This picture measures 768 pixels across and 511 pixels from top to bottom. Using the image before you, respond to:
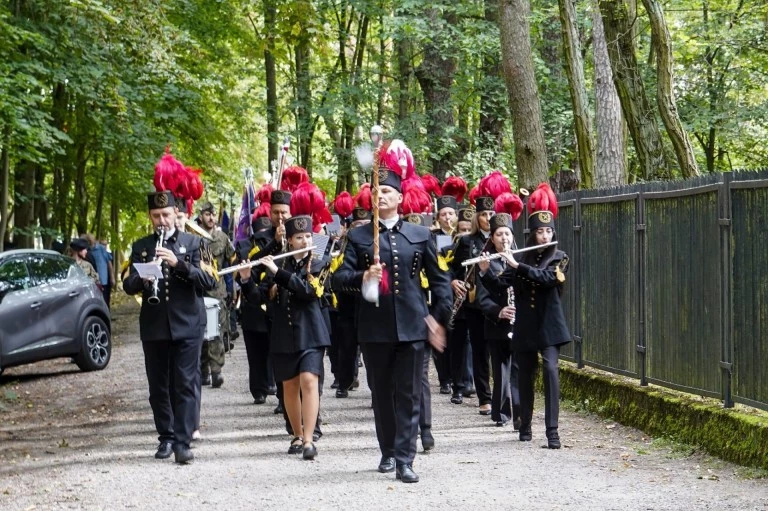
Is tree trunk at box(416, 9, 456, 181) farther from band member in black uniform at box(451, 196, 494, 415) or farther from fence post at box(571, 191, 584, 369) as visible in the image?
band member in black uniform at box(451, 196, 494, 415)

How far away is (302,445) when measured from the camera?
10.6 meters

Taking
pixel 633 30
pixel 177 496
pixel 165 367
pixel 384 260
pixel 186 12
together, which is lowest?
pixel 177 496

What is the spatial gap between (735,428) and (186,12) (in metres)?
22.4

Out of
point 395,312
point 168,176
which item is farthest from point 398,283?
point 168,176

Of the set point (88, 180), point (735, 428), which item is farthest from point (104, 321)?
point (88, 180)

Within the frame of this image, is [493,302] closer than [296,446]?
No

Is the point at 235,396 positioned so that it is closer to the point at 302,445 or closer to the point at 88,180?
the point at 302,445

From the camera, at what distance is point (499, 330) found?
41.1 ft

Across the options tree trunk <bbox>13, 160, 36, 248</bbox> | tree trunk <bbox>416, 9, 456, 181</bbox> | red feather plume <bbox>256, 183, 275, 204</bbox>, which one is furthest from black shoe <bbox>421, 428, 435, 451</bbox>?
tree trunk <bbox>13, 160, 36, 248</bbox>

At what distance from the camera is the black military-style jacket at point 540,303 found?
36.3 ft

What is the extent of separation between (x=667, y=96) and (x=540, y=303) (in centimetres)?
563

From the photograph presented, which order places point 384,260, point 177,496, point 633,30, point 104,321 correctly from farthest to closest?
point 104,321, point 633,30, point 384,260, point 177,496

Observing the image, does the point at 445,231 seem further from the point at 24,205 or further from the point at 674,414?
the point at 24,205

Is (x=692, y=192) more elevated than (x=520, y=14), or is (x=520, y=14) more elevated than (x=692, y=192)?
(x=520, y=14)
